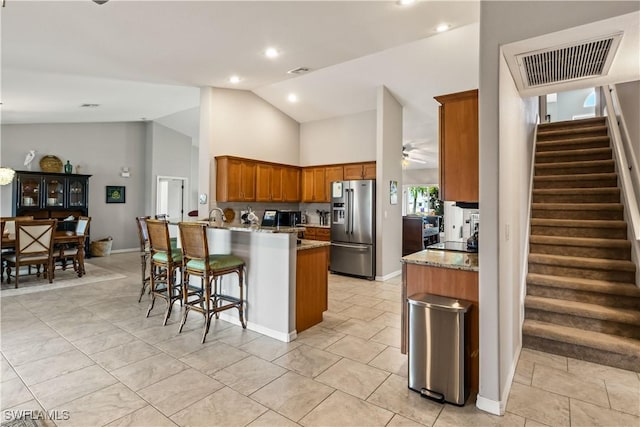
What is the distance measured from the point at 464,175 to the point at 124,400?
2.90 metres

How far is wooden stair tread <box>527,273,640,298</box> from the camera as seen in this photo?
305cm

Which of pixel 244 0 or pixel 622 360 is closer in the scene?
pixel 622 360

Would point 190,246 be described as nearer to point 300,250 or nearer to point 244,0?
point 300,250

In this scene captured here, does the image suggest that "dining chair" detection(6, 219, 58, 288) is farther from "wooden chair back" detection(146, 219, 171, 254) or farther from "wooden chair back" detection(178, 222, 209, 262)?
"wooden chair back" detection(178, 222, 209, 262)

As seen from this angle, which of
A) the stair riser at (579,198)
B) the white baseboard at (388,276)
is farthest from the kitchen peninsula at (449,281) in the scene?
the white baseboard at (388,276)

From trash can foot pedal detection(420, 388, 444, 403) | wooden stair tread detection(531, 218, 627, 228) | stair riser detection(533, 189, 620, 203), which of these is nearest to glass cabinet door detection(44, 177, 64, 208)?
trash can foot pedal detection(420, 388, 444, 403)

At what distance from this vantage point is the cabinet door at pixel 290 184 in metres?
6.86

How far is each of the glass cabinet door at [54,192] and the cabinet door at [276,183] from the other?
4883 mm

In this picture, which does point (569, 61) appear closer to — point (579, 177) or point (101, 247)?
point (579, 177)

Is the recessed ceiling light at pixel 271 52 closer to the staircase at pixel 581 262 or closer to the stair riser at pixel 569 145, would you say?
the staircase at pixel 581 262

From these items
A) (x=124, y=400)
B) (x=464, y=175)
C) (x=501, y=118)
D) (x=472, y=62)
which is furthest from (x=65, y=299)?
(x=472, y=62)

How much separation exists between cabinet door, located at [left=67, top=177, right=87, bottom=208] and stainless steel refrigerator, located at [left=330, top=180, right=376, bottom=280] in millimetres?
5977

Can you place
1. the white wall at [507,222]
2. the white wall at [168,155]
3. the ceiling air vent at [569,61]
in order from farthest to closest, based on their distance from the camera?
the white wall at [168,155] < the white wall at [507,222] < the ceiling air vent at [569,61]

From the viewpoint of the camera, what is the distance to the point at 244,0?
299 cm
